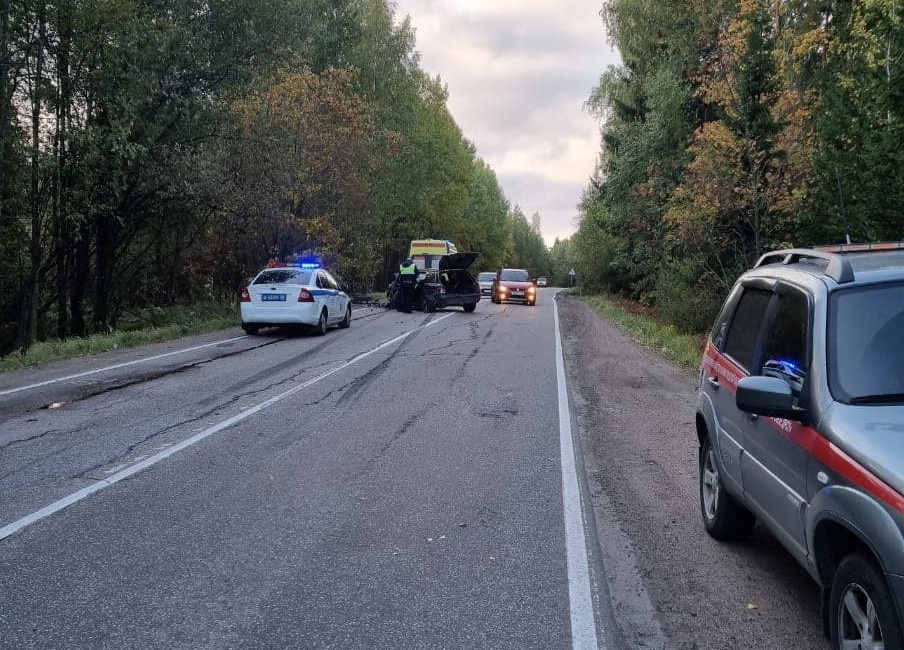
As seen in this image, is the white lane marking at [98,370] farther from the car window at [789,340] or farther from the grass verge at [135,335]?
the car window at [789,340]

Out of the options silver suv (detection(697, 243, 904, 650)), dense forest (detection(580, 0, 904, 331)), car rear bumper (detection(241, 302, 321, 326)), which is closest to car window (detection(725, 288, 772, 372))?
silver suv (detection(697, 243, 904, 650))

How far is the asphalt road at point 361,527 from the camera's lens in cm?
370

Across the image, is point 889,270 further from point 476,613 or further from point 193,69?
point 193,69

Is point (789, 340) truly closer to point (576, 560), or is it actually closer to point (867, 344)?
point (867, 344)

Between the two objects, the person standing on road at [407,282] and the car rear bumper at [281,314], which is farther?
the person standing on road at [407,282]

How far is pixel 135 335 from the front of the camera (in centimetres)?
1770

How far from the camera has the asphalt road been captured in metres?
3.70

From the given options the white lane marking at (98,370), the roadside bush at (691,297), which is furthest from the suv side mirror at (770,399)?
the roadside bush at (691,297)

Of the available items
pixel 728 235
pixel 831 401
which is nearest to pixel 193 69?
pixel 728 235

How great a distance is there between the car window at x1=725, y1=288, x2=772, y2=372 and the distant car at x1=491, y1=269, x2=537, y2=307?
30911 mm

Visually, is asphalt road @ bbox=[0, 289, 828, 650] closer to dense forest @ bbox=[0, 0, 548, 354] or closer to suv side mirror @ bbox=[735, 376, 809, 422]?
suv side mirror @ bbox=[735, 376, 809, 422]

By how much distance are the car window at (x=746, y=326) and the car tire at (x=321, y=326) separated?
14.6 m

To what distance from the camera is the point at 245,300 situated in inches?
723

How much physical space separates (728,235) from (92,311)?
22.7 meters
